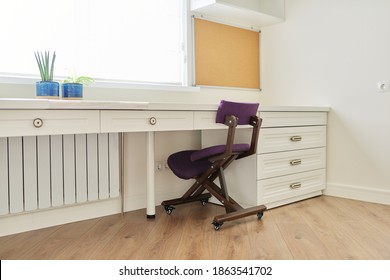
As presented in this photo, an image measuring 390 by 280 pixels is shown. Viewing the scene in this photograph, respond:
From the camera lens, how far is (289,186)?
2.81 meters

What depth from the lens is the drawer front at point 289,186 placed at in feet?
8.57

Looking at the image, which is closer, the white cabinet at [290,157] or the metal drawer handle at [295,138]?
the white cabinet at [290,157]

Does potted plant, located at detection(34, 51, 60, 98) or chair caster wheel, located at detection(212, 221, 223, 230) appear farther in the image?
chair caster wheel, located at detection(212, 221, 223, 230)

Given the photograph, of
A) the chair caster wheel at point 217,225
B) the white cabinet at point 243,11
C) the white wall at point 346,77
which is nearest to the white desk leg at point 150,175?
the chair caster wheel at point 217,225

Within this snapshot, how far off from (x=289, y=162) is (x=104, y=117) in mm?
1558

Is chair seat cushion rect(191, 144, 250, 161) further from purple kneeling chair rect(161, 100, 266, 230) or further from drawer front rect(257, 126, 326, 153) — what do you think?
drawer front rect(257, 126, 326, 153)

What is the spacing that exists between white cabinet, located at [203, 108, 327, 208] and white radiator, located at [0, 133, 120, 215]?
885mm

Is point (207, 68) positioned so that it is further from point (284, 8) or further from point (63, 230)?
point (63, 230)

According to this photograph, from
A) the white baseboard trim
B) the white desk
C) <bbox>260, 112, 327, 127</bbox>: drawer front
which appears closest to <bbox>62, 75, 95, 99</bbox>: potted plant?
the white desk

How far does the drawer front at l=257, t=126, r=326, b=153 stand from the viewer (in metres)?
2.63

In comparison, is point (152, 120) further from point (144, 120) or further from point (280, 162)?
point (280, 162)

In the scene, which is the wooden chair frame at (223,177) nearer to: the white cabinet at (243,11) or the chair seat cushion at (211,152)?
the chair seat cushion at (211,152)

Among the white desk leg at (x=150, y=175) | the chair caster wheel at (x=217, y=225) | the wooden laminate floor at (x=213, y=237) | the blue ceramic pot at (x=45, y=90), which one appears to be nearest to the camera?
the wooden laminate floor at (x=213, y=237)

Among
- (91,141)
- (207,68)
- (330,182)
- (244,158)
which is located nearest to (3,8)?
(91,141)
